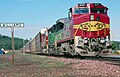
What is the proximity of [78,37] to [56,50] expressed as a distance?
9447 mm

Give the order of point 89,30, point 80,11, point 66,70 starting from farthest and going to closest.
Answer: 1. point 80,11
2. point 89,30
3. point 66,70

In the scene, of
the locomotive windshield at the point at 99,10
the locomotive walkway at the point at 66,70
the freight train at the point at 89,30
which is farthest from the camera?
the locomotive windshield at the point at 99,10

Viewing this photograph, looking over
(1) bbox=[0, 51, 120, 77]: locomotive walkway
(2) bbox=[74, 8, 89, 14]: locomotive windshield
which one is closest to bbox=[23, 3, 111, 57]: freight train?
(2) bbox=[74, 8, 89, 14]: locomotive windshield

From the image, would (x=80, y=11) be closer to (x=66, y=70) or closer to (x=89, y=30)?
(x=89, y=30)

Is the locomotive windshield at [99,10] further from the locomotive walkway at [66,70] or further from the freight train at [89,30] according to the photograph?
the locomotive walkway at [66,70]

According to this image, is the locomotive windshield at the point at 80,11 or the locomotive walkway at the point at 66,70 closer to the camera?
the locomotive walkway at the point at 66,70

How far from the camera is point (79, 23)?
24.1 metres

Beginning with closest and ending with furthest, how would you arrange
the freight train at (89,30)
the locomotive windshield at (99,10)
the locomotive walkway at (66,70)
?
the locomotive walkway at (66,70) < the freight train at (89,30) < the locomotive windshield at (99,10)

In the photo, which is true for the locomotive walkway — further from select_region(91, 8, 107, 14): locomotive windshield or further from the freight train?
select_region(91, 8, 107, 14): locomotive windshield

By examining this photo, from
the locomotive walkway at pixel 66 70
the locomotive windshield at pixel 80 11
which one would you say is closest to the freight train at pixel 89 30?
the locomotive windshield at pixel 80 11

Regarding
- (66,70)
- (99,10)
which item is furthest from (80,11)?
(66,70)

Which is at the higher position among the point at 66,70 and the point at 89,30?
the point at 89,30

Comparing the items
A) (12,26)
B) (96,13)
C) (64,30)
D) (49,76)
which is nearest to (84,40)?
(96,13)

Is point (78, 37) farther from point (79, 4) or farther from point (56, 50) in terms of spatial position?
point (56, 50)
